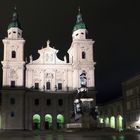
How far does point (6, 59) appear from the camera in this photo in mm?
77625

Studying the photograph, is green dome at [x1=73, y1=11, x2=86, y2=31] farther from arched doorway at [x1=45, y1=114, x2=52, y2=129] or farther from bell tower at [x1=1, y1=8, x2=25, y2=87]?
arched doorway at [x1=45, y1=114, x2=52, y2=129]

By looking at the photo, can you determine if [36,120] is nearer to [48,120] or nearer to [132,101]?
[48,120]

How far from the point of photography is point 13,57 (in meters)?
78.4

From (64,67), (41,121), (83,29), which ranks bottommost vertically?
(41,121)

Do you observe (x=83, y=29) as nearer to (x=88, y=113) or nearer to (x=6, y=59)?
(x=6, y=59)

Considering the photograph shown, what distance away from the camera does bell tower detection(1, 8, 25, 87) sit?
3021 inches

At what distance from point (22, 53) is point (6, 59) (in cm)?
346

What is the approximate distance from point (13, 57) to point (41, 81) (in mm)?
7601

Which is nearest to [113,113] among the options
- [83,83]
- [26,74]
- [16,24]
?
[26,74]

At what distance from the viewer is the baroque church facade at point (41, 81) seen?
248ft

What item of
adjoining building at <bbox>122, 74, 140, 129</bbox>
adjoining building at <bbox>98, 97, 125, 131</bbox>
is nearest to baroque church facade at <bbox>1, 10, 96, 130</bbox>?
adjoining building at <bbox>122, 74, 140, 129</bbox>

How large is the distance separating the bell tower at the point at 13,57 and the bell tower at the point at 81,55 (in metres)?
10.9

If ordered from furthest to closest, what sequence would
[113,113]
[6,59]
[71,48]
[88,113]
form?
1. [113,113]
2. [71,48]
3. [6,59]
4. [88,113]

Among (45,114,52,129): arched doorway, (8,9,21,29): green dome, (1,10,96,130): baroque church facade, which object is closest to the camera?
(1,10,96,130): baroque church facade
